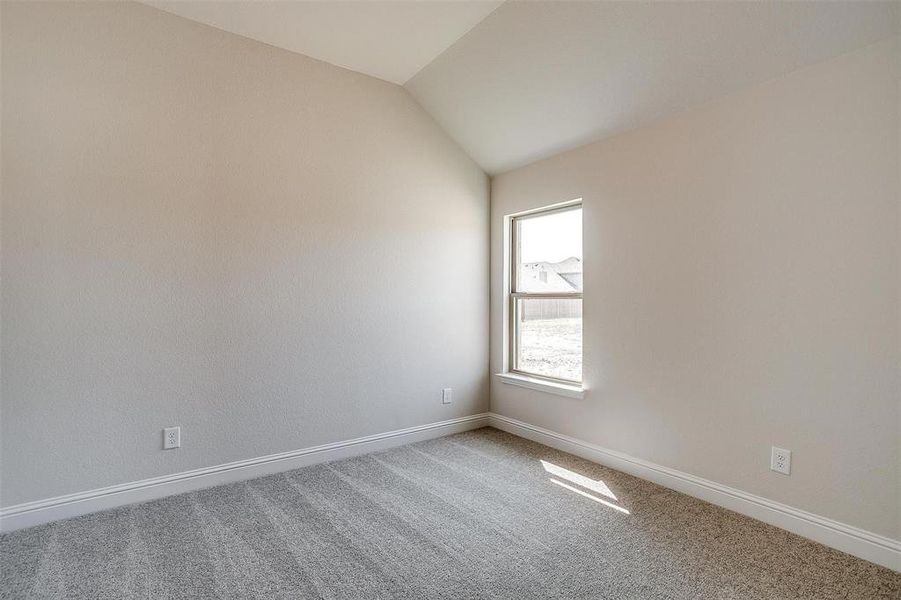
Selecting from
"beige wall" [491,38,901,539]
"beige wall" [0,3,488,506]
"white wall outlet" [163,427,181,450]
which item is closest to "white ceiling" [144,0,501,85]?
"beige wall" [0,3,488,506]

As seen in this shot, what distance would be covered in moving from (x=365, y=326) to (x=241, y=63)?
188 cm

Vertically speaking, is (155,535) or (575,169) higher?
(575,169)

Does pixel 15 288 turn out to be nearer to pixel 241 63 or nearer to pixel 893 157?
pixel 241 63

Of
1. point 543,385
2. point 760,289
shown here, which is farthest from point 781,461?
point 543,385

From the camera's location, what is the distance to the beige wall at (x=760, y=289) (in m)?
1.97

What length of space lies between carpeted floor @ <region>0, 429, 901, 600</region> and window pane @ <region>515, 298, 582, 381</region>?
3.03ft

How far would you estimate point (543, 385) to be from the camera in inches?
139

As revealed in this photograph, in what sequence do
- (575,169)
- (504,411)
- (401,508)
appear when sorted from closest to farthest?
(401,508)
(575,169)
(504,411)

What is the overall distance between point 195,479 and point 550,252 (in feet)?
9.45

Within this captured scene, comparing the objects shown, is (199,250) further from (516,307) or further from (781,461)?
(781,461)

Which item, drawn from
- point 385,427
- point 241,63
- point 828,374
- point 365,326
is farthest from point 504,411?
point 241,63

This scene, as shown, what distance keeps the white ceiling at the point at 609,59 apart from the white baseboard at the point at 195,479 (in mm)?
2431

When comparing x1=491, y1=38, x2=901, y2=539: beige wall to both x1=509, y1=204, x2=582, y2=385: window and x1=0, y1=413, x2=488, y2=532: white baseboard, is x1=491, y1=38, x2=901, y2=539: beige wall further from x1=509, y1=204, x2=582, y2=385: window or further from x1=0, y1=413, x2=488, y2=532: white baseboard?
x1=0, y1=413, x2=488, y2=532: white baseboard

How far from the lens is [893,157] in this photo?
1.91 metres
